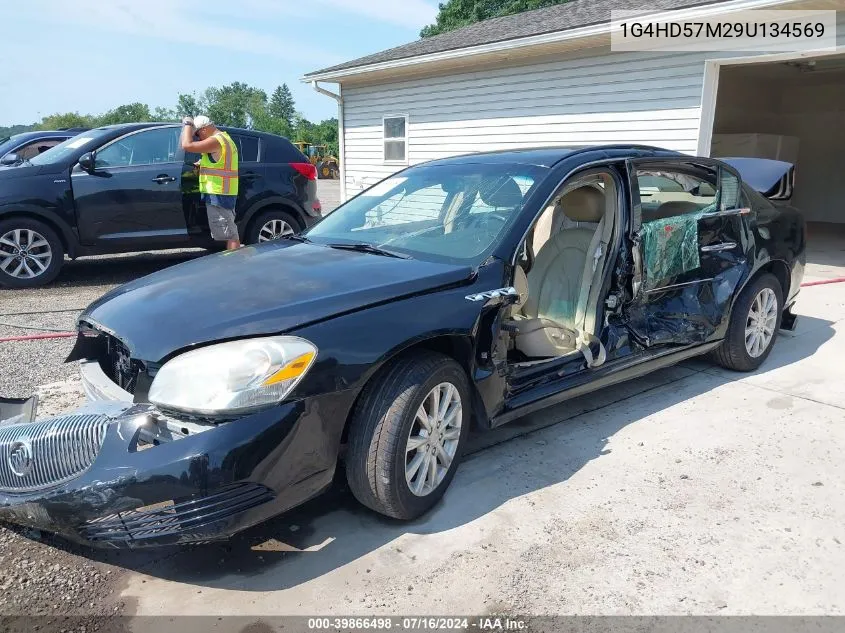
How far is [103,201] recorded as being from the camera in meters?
7.14

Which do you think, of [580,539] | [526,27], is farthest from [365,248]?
[526,27]

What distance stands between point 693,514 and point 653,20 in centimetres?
711

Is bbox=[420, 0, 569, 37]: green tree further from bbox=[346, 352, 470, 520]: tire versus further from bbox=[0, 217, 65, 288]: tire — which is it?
bbox=[346, 352, 470, 520]: tire

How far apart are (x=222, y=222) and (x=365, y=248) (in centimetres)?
432

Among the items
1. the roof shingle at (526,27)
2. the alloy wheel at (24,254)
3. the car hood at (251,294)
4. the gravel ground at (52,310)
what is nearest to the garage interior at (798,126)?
the roof shingle at (526,27)

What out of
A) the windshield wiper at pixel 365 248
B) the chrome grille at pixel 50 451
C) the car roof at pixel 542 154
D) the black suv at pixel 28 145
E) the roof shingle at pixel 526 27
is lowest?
the chrome grille at pixel 50 451

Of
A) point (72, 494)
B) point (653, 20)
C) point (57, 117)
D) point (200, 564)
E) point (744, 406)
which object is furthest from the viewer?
point (57, 117)

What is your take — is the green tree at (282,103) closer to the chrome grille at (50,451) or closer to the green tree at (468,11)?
the green tree at (468,11)

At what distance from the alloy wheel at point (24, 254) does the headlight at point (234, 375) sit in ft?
19.1

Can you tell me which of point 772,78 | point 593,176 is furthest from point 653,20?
point 772,78

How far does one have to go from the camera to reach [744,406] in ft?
13.9

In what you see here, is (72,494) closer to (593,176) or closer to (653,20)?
(593,176)

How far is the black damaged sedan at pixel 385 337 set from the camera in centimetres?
223

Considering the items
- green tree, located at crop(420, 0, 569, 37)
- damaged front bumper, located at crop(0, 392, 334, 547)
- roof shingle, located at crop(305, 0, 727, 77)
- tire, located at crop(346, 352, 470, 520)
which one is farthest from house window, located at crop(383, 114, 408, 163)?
green tree, located at crop(420, 0, 569, 37)
